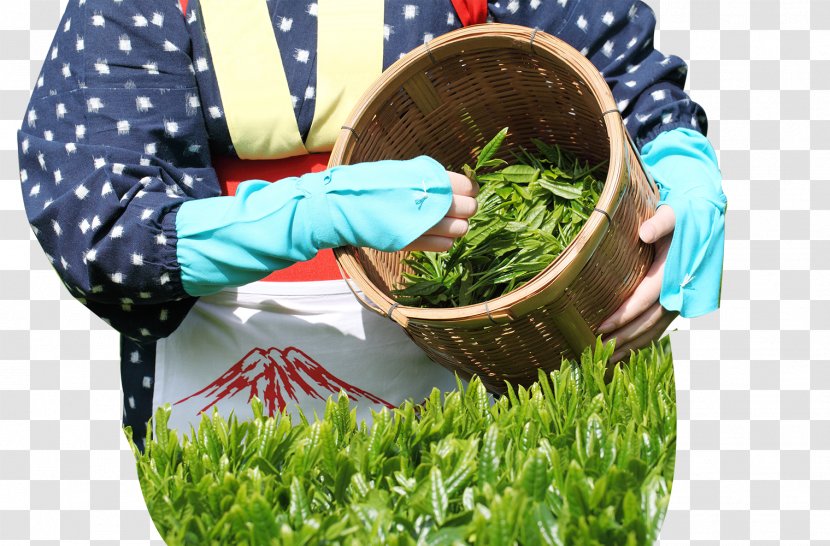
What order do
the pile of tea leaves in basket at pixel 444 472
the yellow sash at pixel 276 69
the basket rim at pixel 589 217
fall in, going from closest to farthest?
the pile of tea leaves in basket at pixel 444 472 → the basket rim at pixel 589 217 → the yellow sash at pixel 276 69

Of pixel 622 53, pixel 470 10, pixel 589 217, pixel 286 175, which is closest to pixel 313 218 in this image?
pixel 286 175

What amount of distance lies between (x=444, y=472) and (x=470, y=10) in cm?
82

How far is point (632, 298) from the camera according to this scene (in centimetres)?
159

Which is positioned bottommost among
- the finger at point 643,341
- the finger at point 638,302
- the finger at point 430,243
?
the finger at point 643,341

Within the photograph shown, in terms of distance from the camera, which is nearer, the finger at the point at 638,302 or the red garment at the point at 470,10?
the finger at the point at 638,302

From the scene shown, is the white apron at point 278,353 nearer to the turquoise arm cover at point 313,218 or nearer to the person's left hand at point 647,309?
the turquoise arm cover at point 313,218

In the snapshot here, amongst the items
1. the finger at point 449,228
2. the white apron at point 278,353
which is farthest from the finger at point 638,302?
the white apron at point 278,353

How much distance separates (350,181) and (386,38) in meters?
0.33

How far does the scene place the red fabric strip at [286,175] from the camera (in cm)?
173

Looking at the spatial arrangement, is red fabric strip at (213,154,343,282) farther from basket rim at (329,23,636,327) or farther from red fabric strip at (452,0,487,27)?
red fabric strip at (452,0,487,27)

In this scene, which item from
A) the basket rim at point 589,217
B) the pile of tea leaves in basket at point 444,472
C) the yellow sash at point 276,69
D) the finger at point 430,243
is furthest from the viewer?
the yellow sash at point 276,69

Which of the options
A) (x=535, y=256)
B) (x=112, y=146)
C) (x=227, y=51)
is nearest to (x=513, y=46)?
(x=535, y=256)

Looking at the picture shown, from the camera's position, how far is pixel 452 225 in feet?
4.94

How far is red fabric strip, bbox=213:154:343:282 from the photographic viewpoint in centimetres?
173
